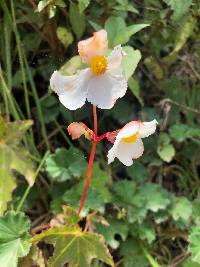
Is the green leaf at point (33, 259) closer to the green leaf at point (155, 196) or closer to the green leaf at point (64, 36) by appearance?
the green leaf at point (155, 196)

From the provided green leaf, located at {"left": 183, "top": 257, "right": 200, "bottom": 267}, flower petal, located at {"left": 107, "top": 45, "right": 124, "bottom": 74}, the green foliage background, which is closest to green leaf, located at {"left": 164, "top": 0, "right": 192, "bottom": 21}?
the green foliage background

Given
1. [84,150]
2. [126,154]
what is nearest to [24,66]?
[84,150]

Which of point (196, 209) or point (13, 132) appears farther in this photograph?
point (196, 209)

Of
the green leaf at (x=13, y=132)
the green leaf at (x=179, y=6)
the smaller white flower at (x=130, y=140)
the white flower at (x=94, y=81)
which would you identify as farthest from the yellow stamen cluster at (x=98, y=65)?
the green leaf at (x=179, y=6)

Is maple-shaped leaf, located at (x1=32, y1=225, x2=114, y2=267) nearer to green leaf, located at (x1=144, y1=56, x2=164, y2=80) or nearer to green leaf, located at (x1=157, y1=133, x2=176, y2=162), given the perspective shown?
green leaf, located at (x1=157, y1=133, x2=176, y2=162)

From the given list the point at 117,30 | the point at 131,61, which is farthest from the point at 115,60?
the point at 117,30

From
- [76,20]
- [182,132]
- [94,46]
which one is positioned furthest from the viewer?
[182,132]

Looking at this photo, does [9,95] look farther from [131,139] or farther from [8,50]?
[131,139]
